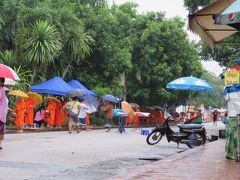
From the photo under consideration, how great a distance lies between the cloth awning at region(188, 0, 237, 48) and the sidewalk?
8.85 ft

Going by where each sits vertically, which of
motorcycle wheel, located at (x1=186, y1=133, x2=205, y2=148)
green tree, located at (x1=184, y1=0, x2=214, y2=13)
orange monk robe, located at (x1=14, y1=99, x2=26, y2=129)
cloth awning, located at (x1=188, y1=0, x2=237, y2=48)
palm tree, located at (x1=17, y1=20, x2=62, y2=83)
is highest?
green tree, located at (x1=184, y1=0, x2=214, y2=13)

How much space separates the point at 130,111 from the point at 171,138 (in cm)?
857

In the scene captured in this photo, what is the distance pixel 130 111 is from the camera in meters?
23.7

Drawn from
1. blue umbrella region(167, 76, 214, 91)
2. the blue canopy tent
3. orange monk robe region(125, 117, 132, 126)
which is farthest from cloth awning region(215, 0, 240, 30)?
orange monk robe region(125, 117, 132, 126)

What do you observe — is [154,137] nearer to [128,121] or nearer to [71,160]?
[71,160]

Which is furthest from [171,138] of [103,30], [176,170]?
[103,30]

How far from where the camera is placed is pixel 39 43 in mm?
25797

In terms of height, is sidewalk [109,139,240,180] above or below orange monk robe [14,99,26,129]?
below

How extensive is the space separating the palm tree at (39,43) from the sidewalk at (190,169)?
52.7 ft

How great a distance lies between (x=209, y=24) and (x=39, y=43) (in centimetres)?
1667

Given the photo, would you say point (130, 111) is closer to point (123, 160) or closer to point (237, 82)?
point (123, 160)

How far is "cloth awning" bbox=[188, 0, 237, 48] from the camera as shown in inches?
391

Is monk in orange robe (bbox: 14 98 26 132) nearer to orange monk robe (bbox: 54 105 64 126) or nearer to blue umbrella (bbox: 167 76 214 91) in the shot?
orange monk robe (bbox: 54 105 64 126)

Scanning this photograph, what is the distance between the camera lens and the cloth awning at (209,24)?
32.6 ft
